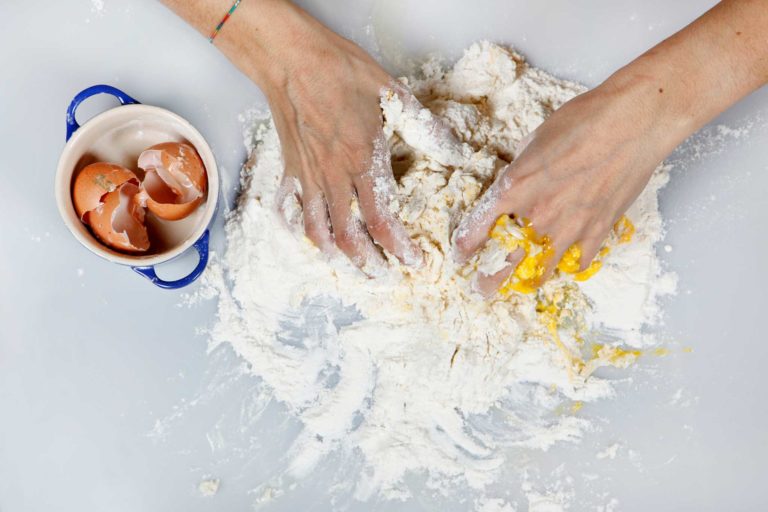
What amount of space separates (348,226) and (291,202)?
12cm

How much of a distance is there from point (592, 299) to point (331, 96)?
1.84 ft

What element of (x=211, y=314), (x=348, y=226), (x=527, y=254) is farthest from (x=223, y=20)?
(x=527, y=254)

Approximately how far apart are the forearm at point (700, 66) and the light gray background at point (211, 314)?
197 millimetres

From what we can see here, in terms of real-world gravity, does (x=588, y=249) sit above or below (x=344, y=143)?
above

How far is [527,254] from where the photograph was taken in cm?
102

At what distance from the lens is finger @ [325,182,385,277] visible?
1.06 m

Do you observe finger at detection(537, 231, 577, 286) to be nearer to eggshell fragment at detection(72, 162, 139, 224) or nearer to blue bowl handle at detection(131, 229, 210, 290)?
blue bowl handle at detection(131, 229, 210, 290)

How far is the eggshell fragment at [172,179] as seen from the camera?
111 centimetres

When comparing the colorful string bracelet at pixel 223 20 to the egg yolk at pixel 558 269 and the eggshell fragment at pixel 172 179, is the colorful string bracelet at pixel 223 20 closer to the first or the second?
the eggshell fragment at pixel 172 179

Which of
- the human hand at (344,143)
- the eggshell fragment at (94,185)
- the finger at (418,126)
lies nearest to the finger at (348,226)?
the human hand at (344,143)

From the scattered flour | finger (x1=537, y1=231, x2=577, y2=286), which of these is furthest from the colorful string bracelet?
the scattered flour

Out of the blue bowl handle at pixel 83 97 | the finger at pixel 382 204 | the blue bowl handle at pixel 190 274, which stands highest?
the finger at pixel 382 204

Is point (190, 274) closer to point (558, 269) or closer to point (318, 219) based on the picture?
point (318, 219)

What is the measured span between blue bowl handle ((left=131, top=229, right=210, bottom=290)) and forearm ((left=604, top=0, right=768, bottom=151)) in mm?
696
